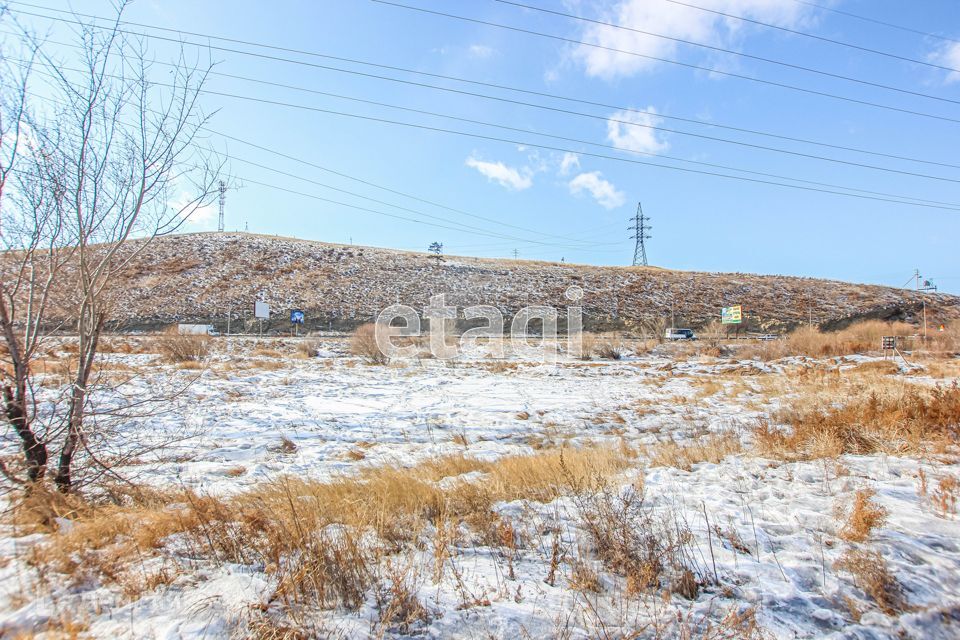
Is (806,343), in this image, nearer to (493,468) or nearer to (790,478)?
(790,478)

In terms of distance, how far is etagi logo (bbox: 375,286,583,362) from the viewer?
20297mm

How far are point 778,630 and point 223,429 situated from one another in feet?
24.8

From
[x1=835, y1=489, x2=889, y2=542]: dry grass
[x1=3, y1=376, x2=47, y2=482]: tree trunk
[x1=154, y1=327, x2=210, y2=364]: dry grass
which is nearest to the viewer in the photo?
[x1=835, y1=489, x2=889, y2=542]: dry grass

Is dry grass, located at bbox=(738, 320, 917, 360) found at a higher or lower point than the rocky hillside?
lower

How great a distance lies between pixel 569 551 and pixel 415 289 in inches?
1672

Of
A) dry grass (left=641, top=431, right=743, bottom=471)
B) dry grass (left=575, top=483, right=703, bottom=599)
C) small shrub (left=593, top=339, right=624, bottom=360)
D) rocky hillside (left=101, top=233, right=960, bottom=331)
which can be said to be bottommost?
dry grass (left=641, top=431, right=743, bottom=471)

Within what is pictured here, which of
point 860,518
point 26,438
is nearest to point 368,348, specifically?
point 26,438

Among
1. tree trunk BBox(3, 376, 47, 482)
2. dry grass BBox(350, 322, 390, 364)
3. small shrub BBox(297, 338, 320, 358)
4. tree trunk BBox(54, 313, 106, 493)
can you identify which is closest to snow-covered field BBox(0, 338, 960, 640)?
tree trunk BBox(54, 313, 106, 493)

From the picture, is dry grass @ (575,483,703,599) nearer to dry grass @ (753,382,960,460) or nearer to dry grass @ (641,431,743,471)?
dry grass @ (641,431,743,471)

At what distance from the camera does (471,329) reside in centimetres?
3316

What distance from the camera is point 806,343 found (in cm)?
1991

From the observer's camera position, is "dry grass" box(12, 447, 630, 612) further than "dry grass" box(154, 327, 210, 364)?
No

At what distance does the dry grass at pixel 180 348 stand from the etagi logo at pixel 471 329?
6.57 metres

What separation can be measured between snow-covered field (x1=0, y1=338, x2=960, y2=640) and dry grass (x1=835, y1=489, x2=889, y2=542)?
0.07 m
